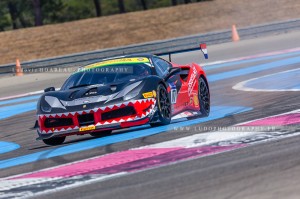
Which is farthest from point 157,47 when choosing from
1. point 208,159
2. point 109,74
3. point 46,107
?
point 208,159

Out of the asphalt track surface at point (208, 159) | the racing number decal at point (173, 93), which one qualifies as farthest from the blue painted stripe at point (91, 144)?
the racing number decal at point (173, 93)

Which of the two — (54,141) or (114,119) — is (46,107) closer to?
(54,141)

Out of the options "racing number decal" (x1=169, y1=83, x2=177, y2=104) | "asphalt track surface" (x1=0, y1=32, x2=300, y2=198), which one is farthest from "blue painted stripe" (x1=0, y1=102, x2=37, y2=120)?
"racing number decal" (x1=169, y1=83, x2=177, y2=104)

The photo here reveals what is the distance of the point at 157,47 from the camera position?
1260 inches

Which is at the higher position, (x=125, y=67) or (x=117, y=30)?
(x=125, y=67)

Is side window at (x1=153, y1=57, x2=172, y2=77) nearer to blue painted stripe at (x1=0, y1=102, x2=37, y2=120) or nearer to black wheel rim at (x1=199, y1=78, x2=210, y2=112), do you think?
black wheel rim at (x1=199, y1=78, x2=210, y2=112)

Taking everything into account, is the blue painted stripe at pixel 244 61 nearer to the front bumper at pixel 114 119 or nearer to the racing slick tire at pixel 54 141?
the racing slick tire at pixel 54 141

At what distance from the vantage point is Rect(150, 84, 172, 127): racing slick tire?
1159cm

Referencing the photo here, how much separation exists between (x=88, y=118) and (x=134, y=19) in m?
37.4

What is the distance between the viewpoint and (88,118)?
11.3 m

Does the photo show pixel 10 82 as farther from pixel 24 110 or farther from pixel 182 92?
pixel 182 92

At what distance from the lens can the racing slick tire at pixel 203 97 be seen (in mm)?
13219

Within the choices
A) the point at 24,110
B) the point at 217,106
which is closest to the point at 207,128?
the point at 217,106

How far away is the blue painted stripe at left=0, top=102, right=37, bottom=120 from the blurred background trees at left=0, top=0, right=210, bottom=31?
4230 cm
